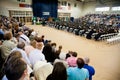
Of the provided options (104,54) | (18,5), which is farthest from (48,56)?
(18,5)

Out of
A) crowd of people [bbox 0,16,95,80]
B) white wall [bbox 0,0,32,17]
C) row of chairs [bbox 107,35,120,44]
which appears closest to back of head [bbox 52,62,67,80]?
crowd of people [bbox 0,16,95,80]

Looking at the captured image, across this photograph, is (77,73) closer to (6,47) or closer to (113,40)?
(6,47)

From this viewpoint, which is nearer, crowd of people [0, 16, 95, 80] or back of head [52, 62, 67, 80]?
crowd of people [0, 16, 95, 80]

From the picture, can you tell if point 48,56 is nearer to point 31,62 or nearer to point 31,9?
point 31,62

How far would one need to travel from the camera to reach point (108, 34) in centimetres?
975

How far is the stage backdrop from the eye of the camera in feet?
74.6

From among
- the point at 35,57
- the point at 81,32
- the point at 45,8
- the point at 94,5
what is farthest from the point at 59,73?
the point at 94,5

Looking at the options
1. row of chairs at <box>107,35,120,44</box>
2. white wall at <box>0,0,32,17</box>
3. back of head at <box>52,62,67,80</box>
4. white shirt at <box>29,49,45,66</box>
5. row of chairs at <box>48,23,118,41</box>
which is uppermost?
white wall at <box>0,0,32,17</box>

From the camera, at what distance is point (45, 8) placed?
24.0m

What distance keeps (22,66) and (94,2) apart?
27.5 meters

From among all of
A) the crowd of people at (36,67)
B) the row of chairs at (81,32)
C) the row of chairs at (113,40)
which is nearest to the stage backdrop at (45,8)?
the row of chairs at (81,32)

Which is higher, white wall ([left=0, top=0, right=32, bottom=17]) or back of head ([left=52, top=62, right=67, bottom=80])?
white wall ([left=0, top=0, right=32, bottom=17])

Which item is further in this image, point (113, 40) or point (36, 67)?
point (113, 40)

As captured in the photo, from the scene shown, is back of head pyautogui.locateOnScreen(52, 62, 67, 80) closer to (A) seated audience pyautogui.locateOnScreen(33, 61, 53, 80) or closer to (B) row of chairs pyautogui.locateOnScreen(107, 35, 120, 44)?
(A) seated audience pyautogui.locateOnScreen(33, 61, 53, 80)
